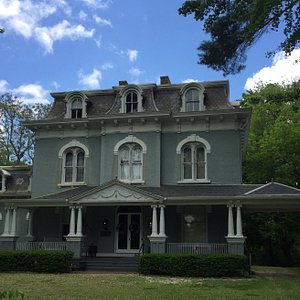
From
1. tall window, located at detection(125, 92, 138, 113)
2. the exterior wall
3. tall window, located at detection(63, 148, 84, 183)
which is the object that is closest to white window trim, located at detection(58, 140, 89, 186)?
tall window, located at detection(63, 148, 84, 183)

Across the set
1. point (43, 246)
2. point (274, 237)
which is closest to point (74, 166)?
point (43, 246)

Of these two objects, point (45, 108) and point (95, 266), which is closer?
point (95, 266)

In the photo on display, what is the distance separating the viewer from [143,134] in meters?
22.5

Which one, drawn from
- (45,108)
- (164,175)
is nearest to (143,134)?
(164,175)

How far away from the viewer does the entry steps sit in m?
19.6

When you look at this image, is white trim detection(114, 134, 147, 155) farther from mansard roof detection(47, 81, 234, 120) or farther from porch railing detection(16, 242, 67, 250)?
porch railing detection(16, 242, 67, 250)

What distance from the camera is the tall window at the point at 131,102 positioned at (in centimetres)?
2313

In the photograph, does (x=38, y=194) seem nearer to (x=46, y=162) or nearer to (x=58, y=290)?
(x=46, y=162)

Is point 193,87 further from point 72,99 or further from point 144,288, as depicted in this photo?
point 144,288

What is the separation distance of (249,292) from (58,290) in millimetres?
5556

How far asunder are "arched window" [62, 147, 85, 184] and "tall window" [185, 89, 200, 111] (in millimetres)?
6118

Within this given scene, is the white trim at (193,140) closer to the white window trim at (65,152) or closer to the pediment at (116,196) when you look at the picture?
the pediment at (116,196)

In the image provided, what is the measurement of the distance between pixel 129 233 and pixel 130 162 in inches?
139

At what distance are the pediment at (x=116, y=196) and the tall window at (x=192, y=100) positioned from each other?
556cm
